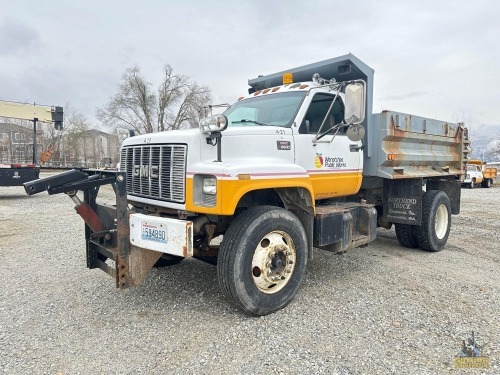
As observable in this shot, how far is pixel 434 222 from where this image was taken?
257 inches

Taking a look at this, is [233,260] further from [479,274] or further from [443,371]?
[479,274]

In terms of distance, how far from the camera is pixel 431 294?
4.37 meters

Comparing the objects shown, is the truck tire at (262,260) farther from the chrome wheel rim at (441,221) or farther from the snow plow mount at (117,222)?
the chrome wheel rim at (441,221)

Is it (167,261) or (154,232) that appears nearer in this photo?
(154,232)

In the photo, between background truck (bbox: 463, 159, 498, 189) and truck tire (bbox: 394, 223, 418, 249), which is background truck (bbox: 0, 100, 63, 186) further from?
background truck (bbox: 463, 159, 498, 189)

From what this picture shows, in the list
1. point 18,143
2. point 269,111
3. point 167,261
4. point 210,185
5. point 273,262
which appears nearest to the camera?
point 210,185

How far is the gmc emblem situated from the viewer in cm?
392

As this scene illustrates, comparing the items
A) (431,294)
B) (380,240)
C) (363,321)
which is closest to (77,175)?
(363,321)

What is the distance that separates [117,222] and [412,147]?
15.6 feet

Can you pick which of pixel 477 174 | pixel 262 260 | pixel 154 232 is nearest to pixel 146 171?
pixel 154 232
